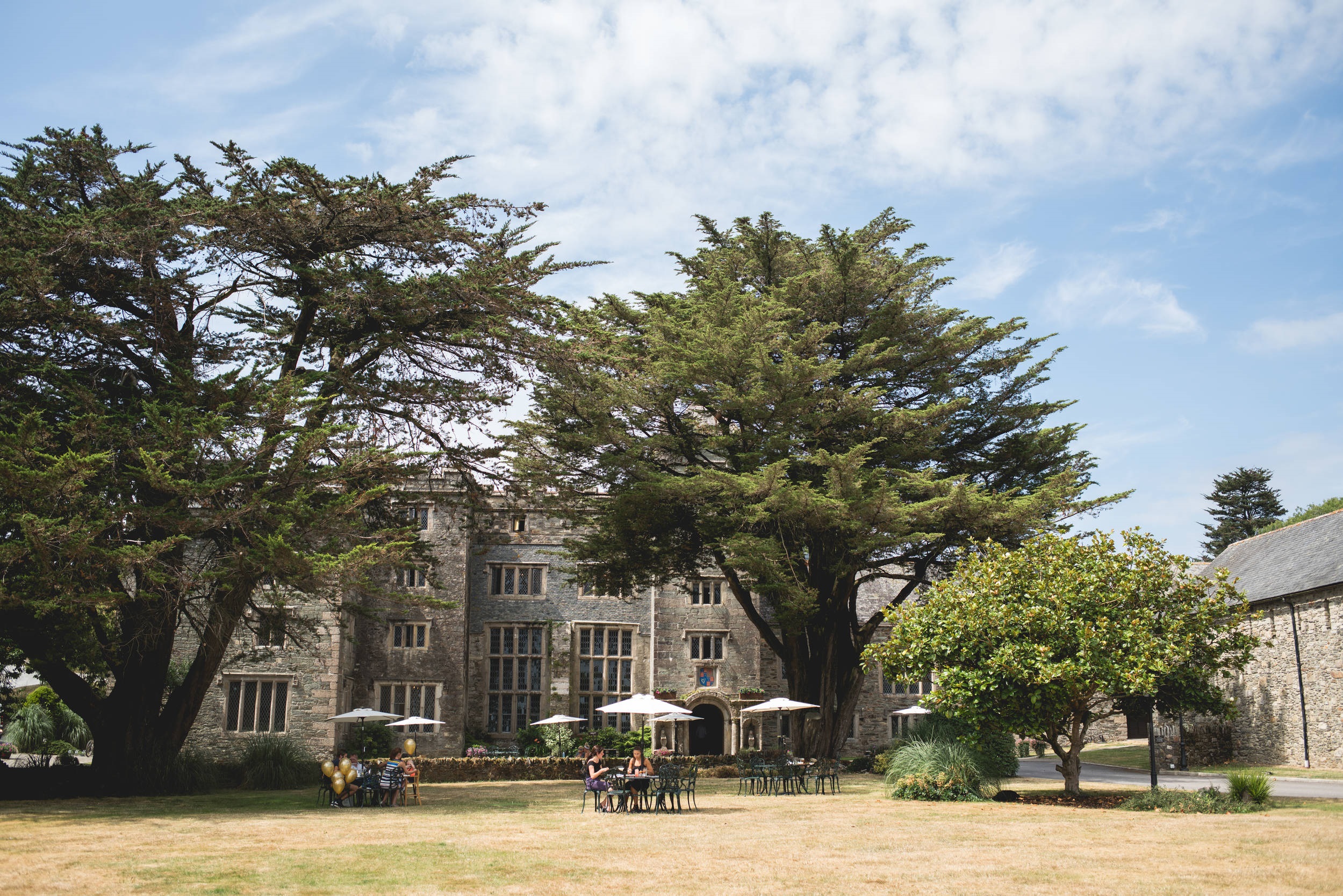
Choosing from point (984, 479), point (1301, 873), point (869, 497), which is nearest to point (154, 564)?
point (869, 497)

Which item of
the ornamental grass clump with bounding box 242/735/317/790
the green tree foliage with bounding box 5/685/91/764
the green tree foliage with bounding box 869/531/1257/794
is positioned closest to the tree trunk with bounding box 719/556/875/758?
the green tree foliage with bounding box 869/531/1257/794

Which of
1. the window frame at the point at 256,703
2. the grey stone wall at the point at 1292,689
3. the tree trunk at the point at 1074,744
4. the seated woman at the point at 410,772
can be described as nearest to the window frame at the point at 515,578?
the window frame at the point at 256,703

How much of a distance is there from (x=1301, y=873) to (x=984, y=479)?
19.0 metres

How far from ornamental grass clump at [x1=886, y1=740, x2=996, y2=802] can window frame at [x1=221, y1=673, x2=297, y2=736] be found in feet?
60.3

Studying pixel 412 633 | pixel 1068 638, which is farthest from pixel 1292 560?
pixel 412 633

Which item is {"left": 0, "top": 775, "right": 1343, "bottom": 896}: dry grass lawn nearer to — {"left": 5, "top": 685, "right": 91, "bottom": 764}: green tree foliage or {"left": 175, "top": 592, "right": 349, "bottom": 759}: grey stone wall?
{"left": 175, "top": 592, "right": 349, "bottom": 759}: grey stone wall

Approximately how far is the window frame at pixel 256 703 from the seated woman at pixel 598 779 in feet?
48.2

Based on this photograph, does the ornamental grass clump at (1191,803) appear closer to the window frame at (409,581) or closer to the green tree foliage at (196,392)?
the green tree foliage at (196,392)

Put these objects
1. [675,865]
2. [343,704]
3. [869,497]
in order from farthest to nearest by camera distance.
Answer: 1. [343,704]
2. [869,497]
3. [675,865]

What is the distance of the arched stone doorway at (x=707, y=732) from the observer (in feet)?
126

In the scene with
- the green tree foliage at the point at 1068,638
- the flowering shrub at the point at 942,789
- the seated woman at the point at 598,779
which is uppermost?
the green tree foliage at the point at 1068,638

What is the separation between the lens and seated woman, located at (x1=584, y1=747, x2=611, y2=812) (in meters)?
16.7

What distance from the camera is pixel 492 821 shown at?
1502 cm

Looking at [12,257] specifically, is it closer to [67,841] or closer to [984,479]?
[67,841]
